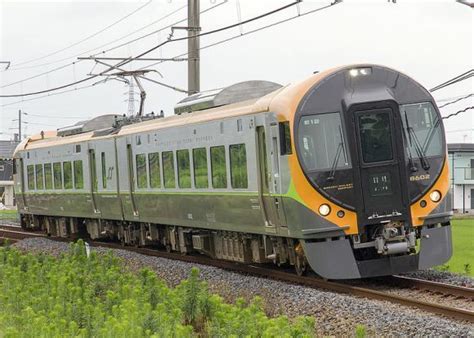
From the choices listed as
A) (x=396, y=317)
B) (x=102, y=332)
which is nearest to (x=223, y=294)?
(x=396, y=317)

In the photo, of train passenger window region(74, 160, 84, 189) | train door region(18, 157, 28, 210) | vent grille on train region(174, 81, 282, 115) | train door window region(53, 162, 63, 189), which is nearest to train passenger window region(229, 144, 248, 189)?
vent grille on train region(174, 81, 282, 115)

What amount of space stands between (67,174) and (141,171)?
233 inches

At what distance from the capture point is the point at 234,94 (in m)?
16.9

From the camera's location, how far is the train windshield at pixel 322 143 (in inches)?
516

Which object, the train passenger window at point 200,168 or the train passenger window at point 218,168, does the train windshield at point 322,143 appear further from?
the train passenger window at point 200,168

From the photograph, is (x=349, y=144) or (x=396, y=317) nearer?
(x=396, y=317)

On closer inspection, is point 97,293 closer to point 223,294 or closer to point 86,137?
point 223,294

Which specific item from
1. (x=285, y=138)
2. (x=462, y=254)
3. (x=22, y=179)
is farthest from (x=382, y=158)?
(x=22, y=179)

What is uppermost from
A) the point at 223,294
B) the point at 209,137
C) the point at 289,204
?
the point at 209,137

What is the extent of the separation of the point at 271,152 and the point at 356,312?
11.8 ft

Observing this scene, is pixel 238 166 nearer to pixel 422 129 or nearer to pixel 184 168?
pixel 184 168

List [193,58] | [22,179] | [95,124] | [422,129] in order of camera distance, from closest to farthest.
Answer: [422,129] < [193,58] < [95,124] < [22,179]

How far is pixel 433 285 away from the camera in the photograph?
41.7ft

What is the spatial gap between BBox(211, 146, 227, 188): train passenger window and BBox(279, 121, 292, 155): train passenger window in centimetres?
242
